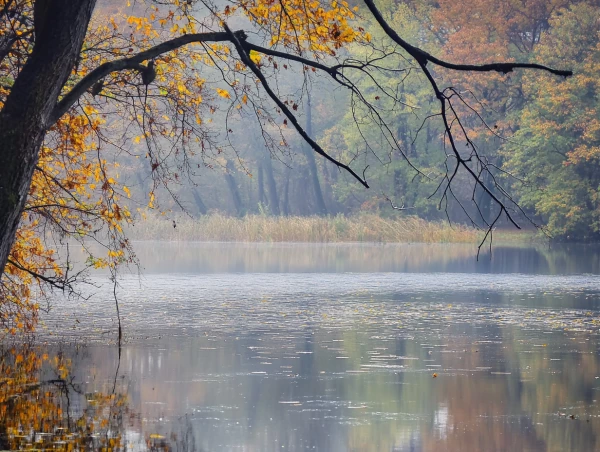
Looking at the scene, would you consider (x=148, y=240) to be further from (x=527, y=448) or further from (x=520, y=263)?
(x=527, y=448)

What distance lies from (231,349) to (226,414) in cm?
422

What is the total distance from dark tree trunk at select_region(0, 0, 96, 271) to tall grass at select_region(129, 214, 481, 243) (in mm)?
36424

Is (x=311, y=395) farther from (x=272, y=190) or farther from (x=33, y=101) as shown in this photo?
(x=272, y=190)

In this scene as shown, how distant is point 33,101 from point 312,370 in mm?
5474

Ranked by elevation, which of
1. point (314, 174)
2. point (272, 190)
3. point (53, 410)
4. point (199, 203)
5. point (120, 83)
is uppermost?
point (314, 174)

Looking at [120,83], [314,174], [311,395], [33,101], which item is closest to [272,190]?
[314,174]

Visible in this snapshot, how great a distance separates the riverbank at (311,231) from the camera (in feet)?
147

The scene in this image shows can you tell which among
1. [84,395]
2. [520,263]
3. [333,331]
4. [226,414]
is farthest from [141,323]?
[520,263]

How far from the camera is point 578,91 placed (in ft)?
148

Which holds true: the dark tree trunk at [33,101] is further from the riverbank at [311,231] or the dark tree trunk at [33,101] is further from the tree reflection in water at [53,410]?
the riverbank at [311,231]

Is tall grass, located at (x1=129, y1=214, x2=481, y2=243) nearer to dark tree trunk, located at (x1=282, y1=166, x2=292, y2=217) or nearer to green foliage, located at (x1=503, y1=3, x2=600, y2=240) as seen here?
green foliage, located at (x1=503, y1=3, x2=600, y2=240)

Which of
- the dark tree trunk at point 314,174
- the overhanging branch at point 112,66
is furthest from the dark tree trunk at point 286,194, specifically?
the overhanging branch at point 112,66

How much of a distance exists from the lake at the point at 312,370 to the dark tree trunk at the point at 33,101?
1.87 m

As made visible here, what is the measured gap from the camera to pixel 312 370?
11.2 metres
